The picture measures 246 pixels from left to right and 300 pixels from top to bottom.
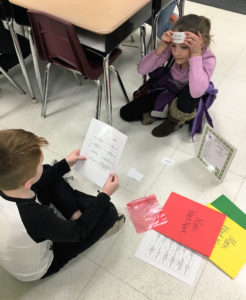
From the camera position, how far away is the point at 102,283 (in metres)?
1.15

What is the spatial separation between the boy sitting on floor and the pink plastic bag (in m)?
0.16

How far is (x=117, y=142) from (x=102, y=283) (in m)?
0.60

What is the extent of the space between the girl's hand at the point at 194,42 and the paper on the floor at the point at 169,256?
0.91 m

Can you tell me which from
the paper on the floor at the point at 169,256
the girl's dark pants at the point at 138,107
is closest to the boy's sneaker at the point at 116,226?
the paper on the floor at the point at 169,256

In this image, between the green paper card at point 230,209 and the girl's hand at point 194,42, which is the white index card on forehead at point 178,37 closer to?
the girl's hand at point 194,42

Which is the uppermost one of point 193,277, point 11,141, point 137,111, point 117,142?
point 11,141

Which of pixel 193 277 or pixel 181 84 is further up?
pixel 181 84

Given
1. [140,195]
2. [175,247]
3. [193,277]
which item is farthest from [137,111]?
[193,277]

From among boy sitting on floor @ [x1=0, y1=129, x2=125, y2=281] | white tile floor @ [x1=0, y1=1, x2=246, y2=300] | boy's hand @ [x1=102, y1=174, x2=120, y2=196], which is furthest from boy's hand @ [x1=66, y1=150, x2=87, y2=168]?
white tile floor @ [x1=0, y1=1, x2=246, y2=300]

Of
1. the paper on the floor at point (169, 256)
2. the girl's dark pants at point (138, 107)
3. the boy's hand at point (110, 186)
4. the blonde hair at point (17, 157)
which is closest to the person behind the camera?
the blonde hair at point (17, 157)

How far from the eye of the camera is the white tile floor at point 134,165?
1.13m

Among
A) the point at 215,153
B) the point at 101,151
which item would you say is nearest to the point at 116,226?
the point at 101,151

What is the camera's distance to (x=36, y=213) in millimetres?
813

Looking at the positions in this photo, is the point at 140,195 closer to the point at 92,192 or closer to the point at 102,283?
the point at 92,192
